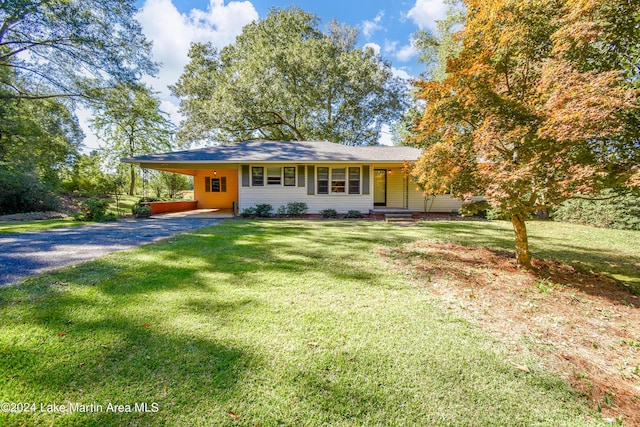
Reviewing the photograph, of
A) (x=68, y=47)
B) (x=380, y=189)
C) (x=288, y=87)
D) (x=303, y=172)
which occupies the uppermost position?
(x=288, y=87)

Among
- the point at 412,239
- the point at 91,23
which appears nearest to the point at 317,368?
the point at 412,239

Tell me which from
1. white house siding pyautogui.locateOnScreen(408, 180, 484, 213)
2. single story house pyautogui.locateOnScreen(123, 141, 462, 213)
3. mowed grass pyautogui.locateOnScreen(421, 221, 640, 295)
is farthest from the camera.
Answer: white house siding pyautogui.locateOnScreen(408, 180, 484, 213)

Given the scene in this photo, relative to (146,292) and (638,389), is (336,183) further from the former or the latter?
(638,389)

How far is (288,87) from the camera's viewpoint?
20.3 meters

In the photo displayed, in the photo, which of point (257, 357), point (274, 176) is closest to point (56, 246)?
point (257, 357)

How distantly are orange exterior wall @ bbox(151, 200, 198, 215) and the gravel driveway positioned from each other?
547 cm

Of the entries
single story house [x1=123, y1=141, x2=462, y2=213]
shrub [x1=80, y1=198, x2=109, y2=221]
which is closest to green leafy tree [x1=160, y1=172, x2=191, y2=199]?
single story house [x1=123, y1=141, x2=462, y2=213]

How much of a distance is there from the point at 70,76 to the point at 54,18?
2.83m

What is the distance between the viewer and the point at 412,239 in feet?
23.9

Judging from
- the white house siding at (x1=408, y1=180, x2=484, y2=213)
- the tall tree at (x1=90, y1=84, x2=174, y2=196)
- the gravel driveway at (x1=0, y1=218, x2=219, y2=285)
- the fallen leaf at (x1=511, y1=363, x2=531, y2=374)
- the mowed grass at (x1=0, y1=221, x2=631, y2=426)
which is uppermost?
the tall tree at (x1=90, y1=84, x2=174, y2=196)

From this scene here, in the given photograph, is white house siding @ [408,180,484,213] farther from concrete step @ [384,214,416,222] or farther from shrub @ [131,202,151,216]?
shrub @ [131,202,151,216]

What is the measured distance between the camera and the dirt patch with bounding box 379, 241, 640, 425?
2.10m

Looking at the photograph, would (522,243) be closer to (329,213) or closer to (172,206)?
(329,213)

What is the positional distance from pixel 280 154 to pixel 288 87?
9.71 m
